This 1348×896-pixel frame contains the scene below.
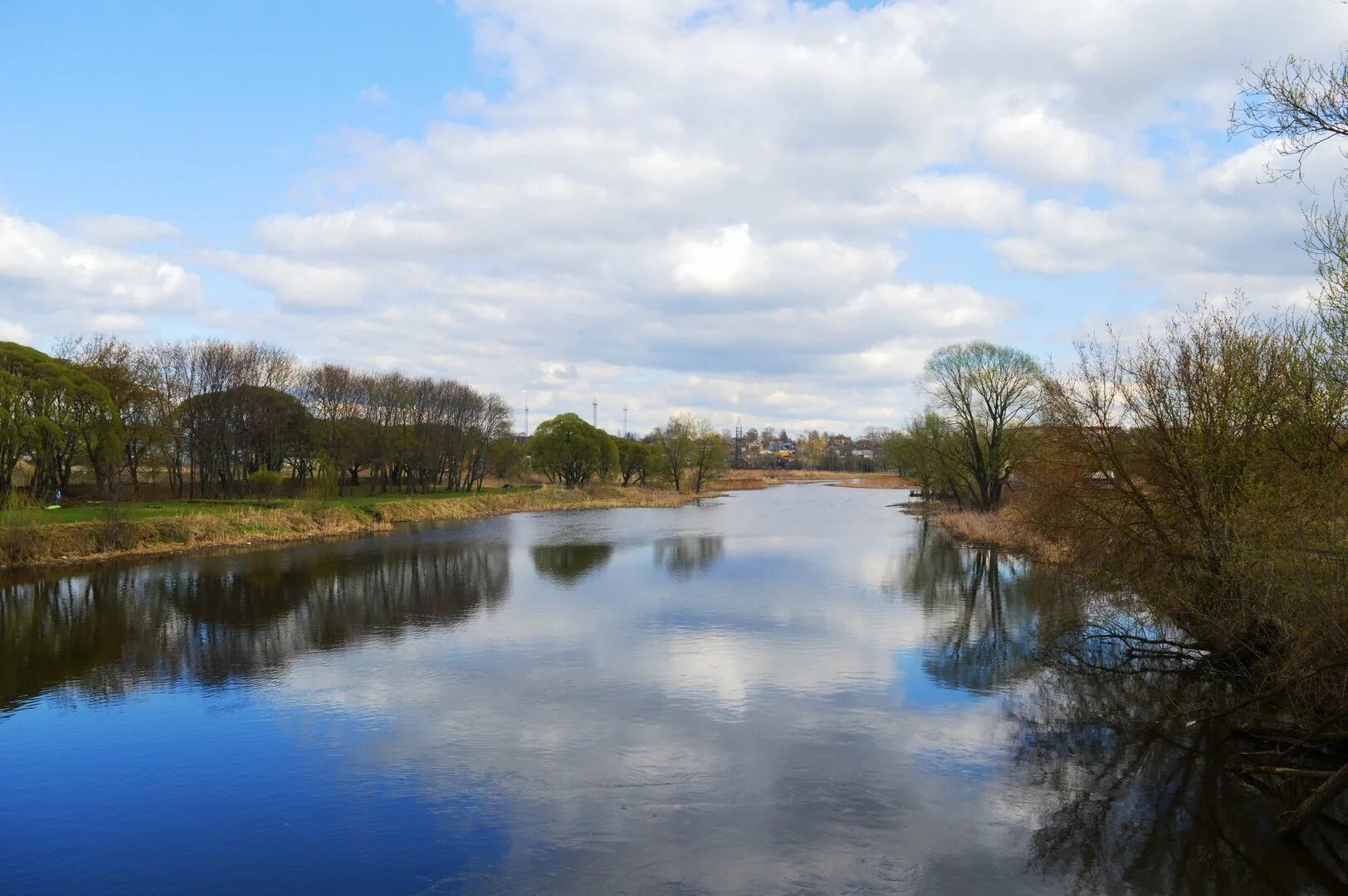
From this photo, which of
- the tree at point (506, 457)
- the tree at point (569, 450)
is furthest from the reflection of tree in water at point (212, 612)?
the tree at point (569, 450)

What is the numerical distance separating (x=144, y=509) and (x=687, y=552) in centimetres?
2118

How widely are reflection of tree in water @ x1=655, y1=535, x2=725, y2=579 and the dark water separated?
22.0 ft

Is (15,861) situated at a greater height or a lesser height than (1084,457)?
lesser

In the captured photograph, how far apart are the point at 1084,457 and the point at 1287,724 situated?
207 inches

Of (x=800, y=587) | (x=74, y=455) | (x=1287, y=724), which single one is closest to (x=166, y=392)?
(x=74, y=455)

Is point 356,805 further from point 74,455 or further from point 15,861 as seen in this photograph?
point 74,455

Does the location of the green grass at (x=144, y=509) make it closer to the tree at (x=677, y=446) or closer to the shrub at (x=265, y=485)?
the shrub at (x=265, y=485)

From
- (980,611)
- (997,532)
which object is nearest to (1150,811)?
(980,611)

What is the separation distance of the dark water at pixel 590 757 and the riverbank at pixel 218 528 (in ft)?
19.9

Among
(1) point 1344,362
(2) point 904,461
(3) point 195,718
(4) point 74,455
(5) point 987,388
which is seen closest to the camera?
(1) point 1344,362

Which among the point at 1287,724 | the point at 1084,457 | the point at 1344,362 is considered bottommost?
the point at 1287,724

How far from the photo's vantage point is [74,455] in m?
37.4

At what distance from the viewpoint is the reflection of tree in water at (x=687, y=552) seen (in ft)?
89.8

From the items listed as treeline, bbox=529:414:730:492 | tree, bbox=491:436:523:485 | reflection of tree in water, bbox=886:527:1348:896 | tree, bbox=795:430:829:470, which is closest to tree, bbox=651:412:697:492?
treeline, bbox=529:414:730:492
